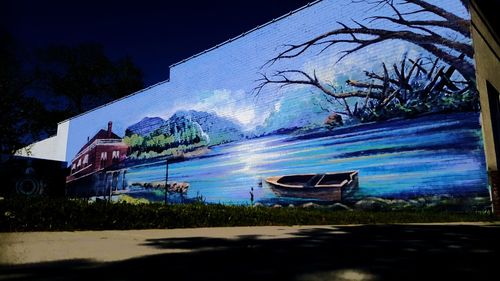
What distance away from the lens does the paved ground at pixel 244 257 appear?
401 centimetres

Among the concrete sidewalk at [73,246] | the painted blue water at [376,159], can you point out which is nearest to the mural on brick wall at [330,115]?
the painted blue water at [376,159]

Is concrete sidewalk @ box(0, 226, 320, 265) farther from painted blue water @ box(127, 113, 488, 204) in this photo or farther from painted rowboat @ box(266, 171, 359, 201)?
painted rowboat @ box(266, 171, 359, 201)

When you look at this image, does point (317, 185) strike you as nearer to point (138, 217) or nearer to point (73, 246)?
point (138, 217)

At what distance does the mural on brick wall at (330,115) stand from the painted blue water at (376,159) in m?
0.04

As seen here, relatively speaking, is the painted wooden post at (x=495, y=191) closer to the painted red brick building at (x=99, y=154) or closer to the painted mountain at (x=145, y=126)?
the painted mountain at (x=145, y=126)

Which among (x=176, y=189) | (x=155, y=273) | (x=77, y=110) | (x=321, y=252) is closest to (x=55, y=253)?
(x=155, y=273)

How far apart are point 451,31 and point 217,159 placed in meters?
13.2

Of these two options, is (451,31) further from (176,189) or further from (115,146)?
(115,146)

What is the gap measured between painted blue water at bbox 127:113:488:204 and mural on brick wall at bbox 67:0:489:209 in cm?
4

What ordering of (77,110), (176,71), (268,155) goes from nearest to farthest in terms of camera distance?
(268,155), (176,71), (77,110)

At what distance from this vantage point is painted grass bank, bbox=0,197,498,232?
750 centimetres

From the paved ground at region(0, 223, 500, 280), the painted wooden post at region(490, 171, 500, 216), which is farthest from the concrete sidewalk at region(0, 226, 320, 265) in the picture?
the painted wooden post at region(490, 171, 500, 216)

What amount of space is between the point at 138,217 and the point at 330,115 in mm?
10832

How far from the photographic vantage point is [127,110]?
101 feet
